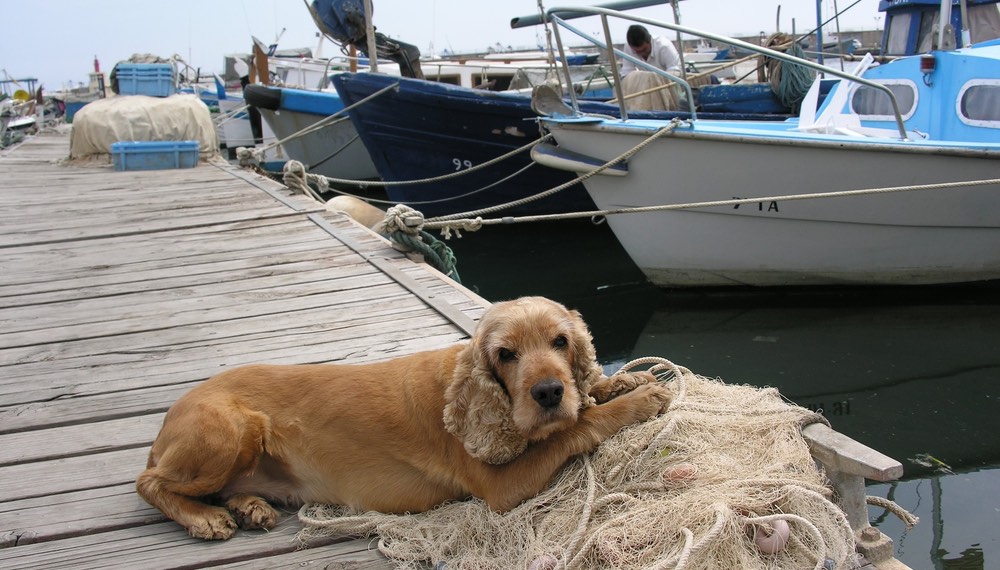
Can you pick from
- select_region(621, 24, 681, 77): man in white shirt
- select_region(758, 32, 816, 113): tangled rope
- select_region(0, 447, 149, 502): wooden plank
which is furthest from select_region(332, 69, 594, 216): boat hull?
select_region(0, 447, 149, 502): wooden plank

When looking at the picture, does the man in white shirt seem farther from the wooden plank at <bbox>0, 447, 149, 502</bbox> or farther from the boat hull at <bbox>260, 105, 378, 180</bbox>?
the wooden plank at <bbox>0, 447, 149, 502</bbox>

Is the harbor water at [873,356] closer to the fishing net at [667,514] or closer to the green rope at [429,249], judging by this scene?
the green rope at [429,249]

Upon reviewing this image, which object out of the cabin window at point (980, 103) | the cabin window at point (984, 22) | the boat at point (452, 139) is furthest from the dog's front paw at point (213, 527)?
the cabin window at point (984, 22)

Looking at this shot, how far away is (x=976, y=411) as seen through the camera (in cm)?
598

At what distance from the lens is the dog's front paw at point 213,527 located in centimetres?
270

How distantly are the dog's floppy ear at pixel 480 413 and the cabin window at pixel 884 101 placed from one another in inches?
286

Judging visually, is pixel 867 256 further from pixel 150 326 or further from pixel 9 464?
pixel 9 464

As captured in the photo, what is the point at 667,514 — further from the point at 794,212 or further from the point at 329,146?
the point at 329,146

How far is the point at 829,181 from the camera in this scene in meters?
7.48

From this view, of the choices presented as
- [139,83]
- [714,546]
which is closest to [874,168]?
[714,546]

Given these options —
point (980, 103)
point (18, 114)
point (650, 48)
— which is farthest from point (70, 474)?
point (18, 114)

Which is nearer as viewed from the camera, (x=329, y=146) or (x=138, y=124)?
(x=138, y=124)

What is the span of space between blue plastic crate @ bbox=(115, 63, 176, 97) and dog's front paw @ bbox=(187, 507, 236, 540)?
1582 cm

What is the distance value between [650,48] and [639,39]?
0.87 feet
